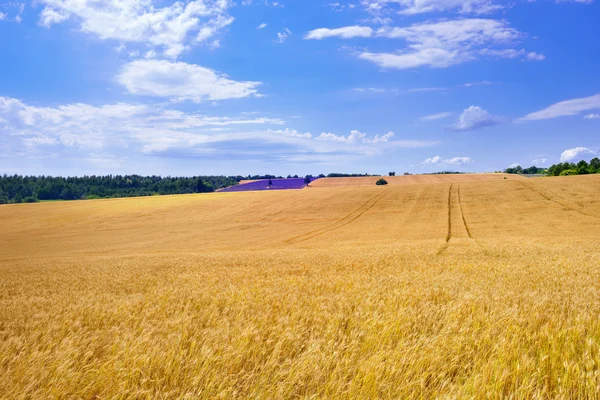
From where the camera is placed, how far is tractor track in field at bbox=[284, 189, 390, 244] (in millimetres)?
35881

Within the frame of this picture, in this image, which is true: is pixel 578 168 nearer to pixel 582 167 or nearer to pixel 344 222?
pixel 582 167

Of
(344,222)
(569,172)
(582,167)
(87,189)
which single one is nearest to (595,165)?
(582,167)

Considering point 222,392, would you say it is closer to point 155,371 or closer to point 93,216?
point 155,371

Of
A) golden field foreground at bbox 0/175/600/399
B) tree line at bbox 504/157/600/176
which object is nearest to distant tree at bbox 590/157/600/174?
tree line at bbox 504/157/600/176

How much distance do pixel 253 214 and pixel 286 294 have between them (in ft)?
151

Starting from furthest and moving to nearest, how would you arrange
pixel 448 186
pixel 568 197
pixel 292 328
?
pixel 448 186 → pixel 568 197 → pixel 292 328

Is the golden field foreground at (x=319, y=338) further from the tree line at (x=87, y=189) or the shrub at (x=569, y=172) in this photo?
the tree line at (x=87, y=189)

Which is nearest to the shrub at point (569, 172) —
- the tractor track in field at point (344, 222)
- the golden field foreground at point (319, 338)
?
the tractor track in field at point (344, 222)

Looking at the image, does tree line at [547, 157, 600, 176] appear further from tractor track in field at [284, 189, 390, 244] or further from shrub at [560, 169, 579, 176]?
tractor track in field at [284, 189, 390, 244]

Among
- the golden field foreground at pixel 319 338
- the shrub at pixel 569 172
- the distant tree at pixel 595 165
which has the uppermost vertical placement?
the distant tree at pixel 595 165

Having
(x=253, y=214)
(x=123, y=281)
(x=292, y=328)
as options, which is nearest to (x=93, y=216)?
(x=253, y=214)

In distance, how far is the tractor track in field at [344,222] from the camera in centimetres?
3588

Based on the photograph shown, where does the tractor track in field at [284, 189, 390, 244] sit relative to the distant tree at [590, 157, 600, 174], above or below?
below

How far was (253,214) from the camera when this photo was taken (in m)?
53.0
